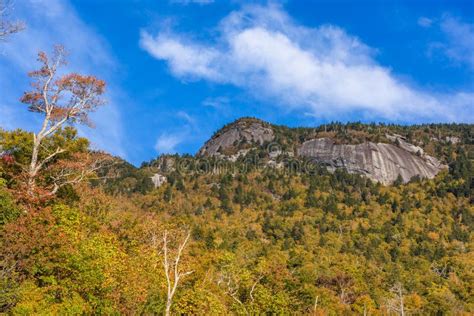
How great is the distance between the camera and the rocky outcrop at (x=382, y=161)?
179125mm

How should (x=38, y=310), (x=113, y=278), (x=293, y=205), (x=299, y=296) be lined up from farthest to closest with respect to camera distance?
(x=293, y=205) → (x=299, y=296) → (x=113, y=278) → (x=38, y=310)

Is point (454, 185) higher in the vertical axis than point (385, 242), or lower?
higher

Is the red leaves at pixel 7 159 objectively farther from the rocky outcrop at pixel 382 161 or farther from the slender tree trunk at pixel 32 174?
the rocky outcrop at pixel 382 161

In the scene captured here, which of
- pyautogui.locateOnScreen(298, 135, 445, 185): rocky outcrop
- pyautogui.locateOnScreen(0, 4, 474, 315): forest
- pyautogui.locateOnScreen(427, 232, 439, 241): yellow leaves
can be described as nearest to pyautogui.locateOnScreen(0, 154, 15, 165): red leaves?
pyautogui.locateOnScreen(0, 4, 474, 315): forest

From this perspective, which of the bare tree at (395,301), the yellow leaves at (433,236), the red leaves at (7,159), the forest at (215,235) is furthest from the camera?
the yellow leaves at (433,236)

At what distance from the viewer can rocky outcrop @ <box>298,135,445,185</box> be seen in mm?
179125

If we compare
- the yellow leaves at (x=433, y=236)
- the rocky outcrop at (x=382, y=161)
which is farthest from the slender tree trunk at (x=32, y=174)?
the rocky outcrop at (x=382, y=161)

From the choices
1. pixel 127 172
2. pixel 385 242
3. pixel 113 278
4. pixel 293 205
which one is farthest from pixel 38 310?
pixel 127 172

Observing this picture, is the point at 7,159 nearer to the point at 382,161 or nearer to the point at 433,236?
the point at 433,236

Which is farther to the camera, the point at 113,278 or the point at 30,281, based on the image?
the point at 113,278

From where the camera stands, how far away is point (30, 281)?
22984mm

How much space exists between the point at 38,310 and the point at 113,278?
6230mm

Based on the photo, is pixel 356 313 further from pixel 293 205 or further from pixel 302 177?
pixel 302 177

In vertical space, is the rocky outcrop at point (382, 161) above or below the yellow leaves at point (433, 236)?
above
